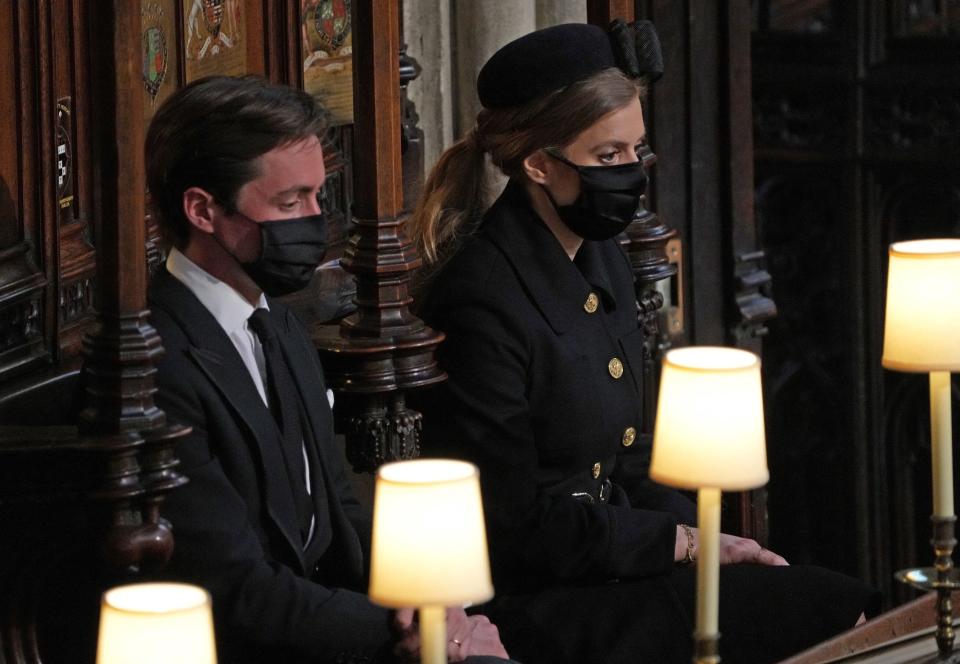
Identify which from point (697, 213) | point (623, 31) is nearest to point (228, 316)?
point (623, 31)

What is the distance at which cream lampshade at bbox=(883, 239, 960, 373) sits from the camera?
97.0 inches

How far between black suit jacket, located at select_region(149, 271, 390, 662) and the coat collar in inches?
26.4

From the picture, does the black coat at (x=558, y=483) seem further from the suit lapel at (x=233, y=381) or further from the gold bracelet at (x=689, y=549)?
the suit lapel at (x=233, y=381)

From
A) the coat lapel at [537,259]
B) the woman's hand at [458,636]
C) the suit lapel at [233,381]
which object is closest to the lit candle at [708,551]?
the woman's hand at [458,636]

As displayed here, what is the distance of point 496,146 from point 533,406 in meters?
0.47

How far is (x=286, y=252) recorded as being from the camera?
9.24ft

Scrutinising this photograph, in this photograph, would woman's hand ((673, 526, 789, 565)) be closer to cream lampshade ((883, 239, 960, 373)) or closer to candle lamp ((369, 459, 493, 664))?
cream lampshade ((883, 239, 960, 373))

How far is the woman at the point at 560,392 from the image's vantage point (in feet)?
10.5

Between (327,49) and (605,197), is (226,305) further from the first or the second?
(327,49)

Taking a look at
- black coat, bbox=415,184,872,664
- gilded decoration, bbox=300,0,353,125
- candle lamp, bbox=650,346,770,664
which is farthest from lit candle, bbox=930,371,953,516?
gilded decoration, bbox=300,0,353,125

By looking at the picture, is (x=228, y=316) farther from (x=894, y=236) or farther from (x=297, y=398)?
(x=894, y=236)

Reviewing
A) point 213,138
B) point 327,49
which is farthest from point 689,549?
point 327,49

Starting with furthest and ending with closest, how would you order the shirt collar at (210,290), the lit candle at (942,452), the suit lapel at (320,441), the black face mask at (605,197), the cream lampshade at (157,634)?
the black face mask at (605,197) → the suit lapel at (320,441) → the shirt collar at (210,290) → the lit candle at (942,452) → the cream lampshade at (157,634)

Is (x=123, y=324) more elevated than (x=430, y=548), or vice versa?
(x=123, y=324)
